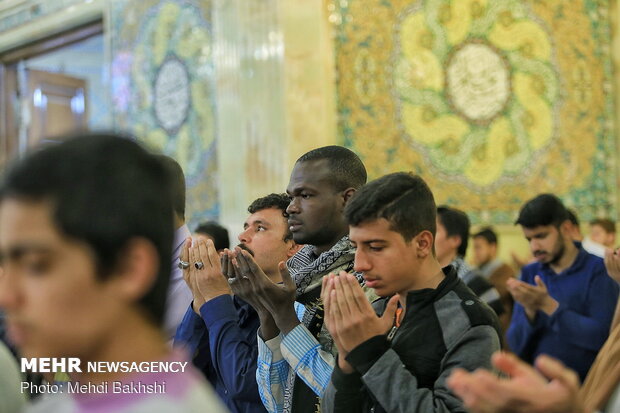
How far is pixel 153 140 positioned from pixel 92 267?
7140mm

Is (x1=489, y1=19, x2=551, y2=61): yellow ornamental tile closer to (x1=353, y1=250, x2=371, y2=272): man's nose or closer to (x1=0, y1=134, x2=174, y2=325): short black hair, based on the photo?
(x1=353, y1=250, x2=371, y2=272): man's nose

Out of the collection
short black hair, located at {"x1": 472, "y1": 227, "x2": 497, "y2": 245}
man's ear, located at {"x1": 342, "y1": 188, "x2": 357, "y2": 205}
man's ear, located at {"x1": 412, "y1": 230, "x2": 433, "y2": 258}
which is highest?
man's ear, located at {"x1": 342, "y1": 188, "x2": 357, "y2": 205}

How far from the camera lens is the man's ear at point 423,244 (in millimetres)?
2062

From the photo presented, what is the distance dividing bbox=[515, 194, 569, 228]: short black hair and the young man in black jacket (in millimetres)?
2374

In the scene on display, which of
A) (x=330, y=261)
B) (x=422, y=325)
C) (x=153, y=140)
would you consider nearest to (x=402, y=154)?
(x=153, y=140)

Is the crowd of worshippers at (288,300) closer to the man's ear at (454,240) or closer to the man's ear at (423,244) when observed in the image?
the man's ear at (423,244)

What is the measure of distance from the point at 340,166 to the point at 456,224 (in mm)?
2168

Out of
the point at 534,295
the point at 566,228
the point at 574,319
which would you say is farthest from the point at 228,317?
the point at 566,228

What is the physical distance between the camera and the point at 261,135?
6480 millimetres

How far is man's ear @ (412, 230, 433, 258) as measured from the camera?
206cm

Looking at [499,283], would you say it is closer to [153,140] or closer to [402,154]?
[402,154]

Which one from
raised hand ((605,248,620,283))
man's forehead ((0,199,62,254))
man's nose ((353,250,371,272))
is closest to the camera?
man's forehead ((0,199,62,254))

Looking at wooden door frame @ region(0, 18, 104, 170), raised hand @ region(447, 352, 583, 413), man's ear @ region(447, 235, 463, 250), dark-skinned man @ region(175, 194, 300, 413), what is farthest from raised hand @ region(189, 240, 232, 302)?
wooden door frame @ region(0, 18, 104, 170)

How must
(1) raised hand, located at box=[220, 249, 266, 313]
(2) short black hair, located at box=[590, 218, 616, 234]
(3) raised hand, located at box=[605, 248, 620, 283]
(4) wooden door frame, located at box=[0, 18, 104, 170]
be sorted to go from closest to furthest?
(1) raised hand, located at box=[220, 249, 266, 313]
(3) raised hand, located at box=[605, 248, 620, 283]
(2) short black hair, located at box=[590, 218, 616, 234]
(4) wooden door frame, located at box=[0, 18, 104, 170]
